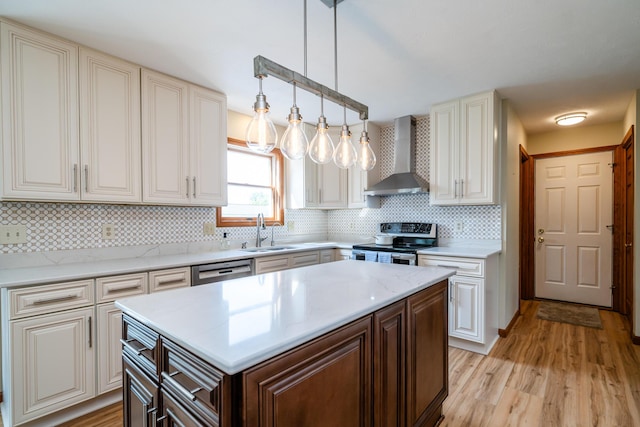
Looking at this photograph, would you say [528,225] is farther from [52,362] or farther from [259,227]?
[52,362]

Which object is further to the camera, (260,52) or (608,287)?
(608,287)

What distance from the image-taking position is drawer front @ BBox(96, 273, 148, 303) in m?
2.01

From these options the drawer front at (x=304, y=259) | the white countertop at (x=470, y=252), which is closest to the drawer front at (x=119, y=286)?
the drawer front at (x=304, y=259)

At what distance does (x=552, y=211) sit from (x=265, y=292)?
4705 mm

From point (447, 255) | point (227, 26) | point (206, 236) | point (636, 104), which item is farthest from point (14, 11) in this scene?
point (636, 104)

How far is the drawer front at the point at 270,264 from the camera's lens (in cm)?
294

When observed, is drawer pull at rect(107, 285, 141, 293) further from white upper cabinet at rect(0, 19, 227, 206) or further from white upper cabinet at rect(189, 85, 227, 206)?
white upper cabinet at rect(189, 85, 227, 206)

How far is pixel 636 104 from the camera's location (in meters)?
2.91

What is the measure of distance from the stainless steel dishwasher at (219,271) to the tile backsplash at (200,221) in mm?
624

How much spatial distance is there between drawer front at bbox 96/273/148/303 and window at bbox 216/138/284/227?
1.24 metres

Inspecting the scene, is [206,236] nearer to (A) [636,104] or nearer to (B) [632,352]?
(B) [632,352]

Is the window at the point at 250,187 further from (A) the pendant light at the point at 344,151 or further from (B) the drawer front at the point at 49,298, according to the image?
(A) the pendant light at the point at 344,151

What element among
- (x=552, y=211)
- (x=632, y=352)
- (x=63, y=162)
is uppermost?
(x=63, y=162)

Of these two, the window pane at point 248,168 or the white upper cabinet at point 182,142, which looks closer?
the white upper cabinet at point 182,142
